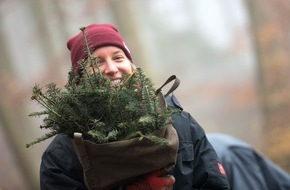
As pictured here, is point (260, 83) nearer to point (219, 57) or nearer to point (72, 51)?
point (72, 51)

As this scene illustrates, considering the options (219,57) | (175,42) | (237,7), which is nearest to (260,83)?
(219,57)

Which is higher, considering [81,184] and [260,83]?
[81,184]

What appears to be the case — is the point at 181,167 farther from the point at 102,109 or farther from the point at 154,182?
the point at 102,109

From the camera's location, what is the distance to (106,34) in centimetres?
276

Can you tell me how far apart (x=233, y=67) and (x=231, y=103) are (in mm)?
5985

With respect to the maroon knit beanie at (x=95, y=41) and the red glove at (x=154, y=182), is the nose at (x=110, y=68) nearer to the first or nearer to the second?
the maroon knit beanie at (x=95, y=41)

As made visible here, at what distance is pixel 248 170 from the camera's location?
3432mm

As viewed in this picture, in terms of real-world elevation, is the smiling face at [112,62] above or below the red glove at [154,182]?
above

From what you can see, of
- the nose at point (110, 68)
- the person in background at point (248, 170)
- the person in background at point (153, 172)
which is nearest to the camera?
the person in background at point (153, 172)

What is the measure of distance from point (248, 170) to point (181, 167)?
1.21 m

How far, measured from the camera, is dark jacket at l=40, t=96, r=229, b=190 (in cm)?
240

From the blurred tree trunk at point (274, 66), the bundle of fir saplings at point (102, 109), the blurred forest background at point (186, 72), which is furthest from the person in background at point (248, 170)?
the blurred tree trunk at point (274, 66)

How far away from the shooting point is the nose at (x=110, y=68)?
2.50 meters

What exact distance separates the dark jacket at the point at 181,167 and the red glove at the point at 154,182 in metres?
0.13
